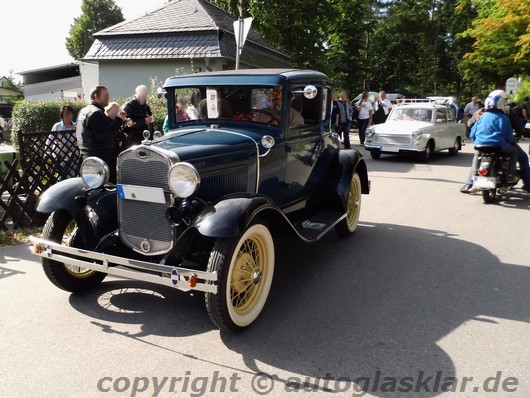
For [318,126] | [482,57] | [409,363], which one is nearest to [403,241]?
[318,126]

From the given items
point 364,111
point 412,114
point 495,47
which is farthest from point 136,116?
point 495,47

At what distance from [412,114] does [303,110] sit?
9.82 metres

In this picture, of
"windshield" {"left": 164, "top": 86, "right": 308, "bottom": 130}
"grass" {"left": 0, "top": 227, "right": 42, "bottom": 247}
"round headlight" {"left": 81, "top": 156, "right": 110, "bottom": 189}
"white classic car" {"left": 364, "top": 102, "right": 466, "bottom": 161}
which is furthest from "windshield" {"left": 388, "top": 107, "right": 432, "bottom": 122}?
"round headlight" {"left": 81, "top": 156, "right": 110, "bottom": 189}

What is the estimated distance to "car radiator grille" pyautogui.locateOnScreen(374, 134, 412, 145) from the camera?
12891mm

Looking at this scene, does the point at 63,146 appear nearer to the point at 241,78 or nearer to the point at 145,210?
the point at 241,78

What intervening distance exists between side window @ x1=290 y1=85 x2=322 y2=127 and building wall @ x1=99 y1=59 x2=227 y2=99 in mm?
13897

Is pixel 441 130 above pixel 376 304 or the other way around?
above

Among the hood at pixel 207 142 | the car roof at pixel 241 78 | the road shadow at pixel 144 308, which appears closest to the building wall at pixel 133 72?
the car roof at pixel 241 78

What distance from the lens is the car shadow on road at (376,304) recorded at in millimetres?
3182

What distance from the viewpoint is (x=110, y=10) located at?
53.2 meters

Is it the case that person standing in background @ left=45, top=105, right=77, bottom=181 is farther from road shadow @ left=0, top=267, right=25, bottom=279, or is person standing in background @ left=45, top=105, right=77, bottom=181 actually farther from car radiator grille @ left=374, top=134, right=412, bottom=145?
car radiator grille @ left=374, top=134, right=412, bottom=145

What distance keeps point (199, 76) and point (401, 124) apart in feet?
32.3

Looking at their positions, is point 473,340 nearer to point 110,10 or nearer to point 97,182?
point 97,182

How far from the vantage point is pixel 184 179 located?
347cm
